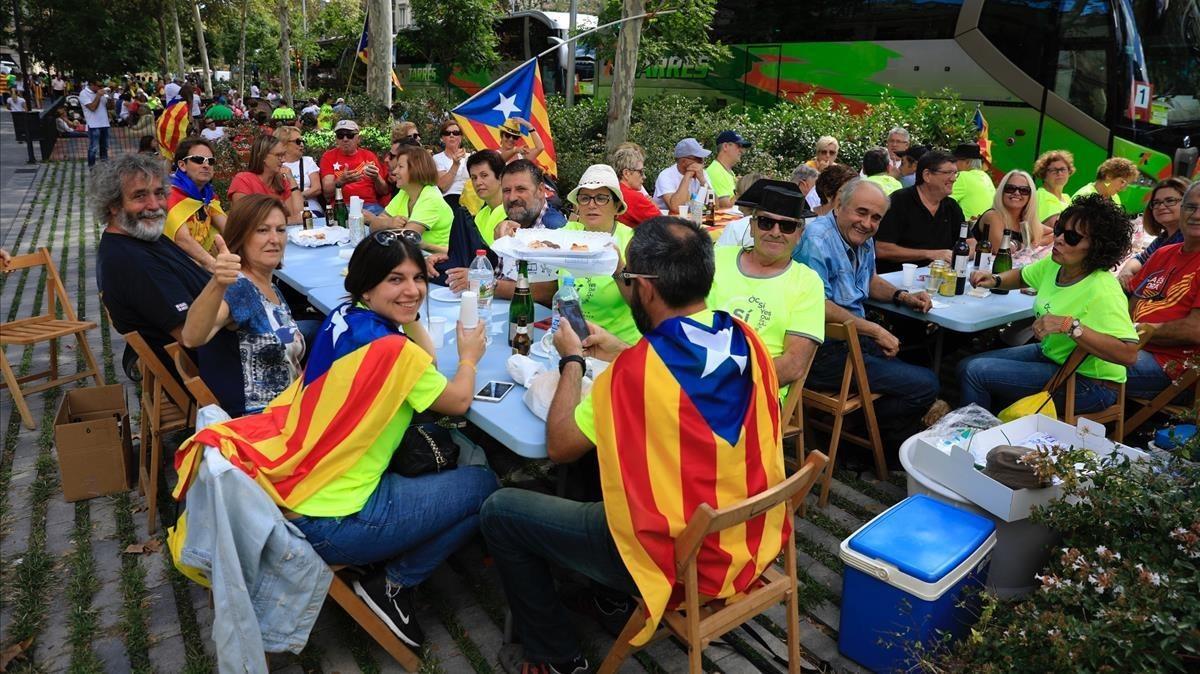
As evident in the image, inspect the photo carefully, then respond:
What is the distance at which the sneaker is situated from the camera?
282cm

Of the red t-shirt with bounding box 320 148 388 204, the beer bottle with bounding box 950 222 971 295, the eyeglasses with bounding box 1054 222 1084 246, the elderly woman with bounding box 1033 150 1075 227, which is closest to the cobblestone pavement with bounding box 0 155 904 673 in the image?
the beer bottle with bounding box 950 222 971 295

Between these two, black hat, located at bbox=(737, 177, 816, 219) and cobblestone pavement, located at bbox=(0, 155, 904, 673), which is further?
black hat, located at bbox=(737, 177, 816, 219)

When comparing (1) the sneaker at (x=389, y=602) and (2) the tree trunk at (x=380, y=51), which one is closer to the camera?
(1) the sneaker at (x=389, y=602)

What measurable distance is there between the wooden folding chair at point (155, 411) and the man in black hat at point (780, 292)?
255 cm

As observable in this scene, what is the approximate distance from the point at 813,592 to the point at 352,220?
428 centimetres

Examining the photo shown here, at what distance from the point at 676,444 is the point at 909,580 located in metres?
1.05

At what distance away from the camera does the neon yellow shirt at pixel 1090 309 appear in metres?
3.79

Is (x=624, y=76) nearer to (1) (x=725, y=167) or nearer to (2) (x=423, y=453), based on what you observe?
(1) (x=725, y=167)

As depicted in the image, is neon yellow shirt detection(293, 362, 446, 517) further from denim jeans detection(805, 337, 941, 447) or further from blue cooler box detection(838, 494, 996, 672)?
denim jeans detection(805, 337, 941, 447)

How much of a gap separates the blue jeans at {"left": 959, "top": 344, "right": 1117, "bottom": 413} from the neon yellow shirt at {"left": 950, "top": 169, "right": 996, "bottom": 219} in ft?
9.58

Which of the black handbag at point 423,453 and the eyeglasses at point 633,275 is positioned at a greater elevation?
the eyeglasses at point 633,275

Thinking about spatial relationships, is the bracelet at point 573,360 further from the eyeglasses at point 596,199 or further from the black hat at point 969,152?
the black hat at point 969,152

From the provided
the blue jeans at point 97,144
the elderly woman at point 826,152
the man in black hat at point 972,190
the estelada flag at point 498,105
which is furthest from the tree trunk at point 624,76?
the blue jeans at point 97,144

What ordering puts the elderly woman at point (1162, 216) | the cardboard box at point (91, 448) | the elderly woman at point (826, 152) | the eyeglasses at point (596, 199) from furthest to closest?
the elderly woman at point (826, 152) < the elderly woman at point (1162, 216) < the eyeglasses at point (596, 199) < the cardboard box at point (91, 448)
